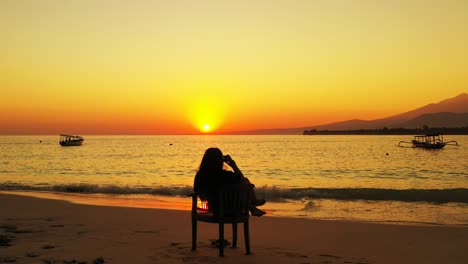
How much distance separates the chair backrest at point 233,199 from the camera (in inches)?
262

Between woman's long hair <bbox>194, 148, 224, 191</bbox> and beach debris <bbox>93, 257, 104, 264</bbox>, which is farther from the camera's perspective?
woman's long hair <bbox>194, 148, 224, 191</bbox>

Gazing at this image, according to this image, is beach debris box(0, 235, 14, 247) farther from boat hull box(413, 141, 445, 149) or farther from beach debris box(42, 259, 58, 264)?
boat hull box(413, 141, 445, 149)

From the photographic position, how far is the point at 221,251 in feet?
→ 22.9

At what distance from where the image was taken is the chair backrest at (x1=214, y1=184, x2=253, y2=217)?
21.8 ft

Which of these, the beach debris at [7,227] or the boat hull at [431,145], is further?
the boat hull at [431,145]

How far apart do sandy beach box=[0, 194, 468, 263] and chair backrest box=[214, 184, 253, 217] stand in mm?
713

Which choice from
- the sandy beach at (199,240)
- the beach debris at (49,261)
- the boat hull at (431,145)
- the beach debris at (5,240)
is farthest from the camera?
the boat hull at (431,145)

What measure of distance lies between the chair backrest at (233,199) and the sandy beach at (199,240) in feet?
2.34

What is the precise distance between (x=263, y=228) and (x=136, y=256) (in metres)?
4.06

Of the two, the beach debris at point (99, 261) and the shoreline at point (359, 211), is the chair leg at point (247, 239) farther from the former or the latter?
the shoreline at point (359, 211)

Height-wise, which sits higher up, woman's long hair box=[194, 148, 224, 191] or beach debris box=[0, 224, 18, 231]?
woman's long hair box=[194, 148, 224, 191]

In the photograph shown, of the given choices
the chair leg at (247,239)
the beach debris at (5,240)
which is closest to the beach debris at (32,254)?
the beach debris at (5,240)

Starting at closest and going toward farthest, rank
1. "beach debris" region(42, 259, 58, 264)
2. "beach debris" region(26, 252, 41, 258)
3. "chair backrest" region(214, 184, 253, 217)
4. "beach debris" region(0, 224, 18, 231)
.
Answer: "beach debris" region(42, 259, 58, 264) < "chair backrest" region(214, 184, 253, 217) < "beach debris" region(26, 252, 41, 258) < "beach debris" region(0, 224, 18, 231)

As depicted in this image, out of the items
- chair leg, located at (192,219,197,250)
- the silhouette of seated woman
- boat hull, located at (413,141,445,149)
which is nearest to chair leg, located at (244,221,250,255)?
the silhouette of seated woman
